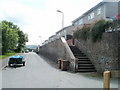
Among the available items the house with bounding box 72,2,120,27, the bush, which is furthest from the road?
the house with bounding box 72,2,120,27

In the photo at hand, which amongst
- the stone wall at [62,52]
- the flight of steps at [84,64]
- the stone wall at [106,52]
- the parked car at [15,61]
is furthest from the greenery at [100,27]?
the parked car at [15,61]

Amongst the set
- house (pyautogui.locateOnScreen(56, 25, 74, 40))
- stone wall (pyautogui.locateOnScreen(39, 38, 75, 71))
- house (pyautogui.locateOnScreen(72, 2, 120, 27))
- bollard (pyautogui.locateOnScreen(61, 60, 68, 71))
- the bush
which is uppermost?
house (pyautogui.locateOnScreen(72, 2, 120, 27))

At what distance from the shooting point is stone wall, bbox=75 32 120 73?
37.4 ft

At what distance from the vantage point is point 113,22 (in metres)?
12.3

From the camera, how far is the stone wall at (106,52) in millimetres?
11414

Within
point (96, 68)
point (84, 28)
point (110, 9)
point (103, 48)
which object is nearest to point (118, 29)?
point (103, 48)

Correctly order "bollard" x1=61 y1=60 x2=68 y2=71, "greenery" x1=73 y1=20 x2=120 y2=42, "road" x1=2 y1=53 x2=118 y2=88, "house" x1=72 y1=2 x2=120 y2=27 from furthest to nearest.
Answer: "house" x1=72 y1=2 x2=120 y2=27, "bollard" x1=61 y1=60 x2=68 y2=71, "greenery" x1=73 y1=20 x2=120 y2=42, "road" x1=2 y1=53 x2=118 y2=88

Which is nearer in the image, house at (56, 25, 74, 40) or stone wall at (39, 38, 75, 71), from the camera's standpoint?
stone wall at (39, 38, 75, 71)

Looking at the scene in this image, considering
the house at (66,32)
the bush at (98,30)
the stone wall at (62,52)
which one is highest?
the house at (66,32)

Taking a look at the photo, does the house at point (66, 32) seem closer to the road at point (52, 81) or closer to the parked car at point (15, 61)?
the parked car at point (15, 61)

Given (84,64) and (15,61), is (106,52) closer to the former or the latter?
(84,64)

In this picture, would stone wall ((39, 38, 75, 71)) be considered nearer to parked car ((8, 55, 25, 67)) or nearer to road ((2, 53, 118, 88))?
road ((2, 53, 118, 88))

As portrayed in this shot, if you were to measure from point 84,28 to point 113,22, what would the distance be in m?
4.13

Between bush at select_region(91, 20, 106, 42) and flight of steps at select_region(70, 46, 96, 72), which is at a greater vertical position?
bush at select_region(91, 20, 106, 42)
